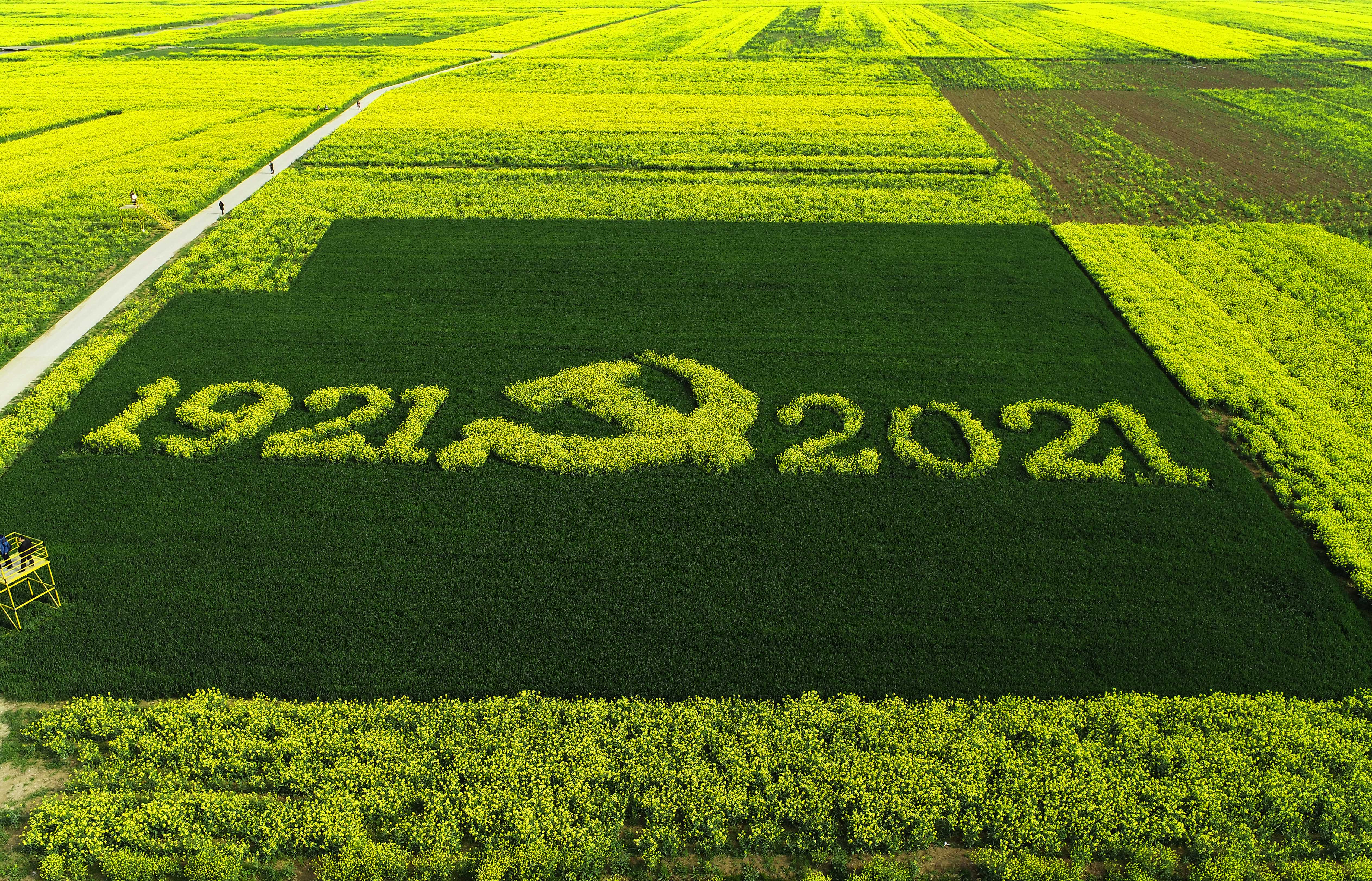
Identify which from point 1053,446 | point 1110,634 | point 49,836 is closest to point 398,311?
point 49,836

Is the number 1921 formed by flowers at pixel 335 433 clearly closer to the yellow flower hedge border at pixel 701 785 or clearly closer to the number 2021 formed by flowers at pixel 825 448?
the yellow flower hedge border at pixel 701 785

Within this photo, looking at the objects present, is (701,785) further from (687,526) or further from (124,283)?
(124,283)

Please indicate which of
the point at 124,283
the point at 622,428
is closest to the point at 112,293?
the point at 124,283

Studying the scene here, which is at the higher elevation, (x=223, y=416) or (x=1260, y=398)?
(x=223, y=416)

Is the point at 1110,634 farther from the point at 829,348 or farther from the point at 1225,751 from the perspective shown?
the point at 829,348

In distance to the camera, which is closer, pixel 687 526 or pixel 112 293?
pixel 687 526

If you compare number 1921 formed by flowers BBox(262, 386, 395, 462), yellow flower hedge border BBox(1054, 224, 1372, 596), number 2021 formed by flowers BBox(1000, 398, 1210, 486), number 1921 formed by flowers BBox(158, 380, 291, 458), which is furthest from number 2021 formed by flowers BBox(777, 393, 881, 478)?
number 1921 formed by flowers BBox(158, 380, 291, 458)

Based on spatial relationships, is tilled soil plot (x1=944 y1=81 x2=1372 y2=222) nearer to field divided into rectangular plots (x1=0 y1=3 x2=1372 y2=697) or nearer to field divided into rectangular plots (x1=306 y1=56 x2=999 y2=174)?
field divided into rectangular plots (x1=0 y1=3 x2=1372 y2=697)
